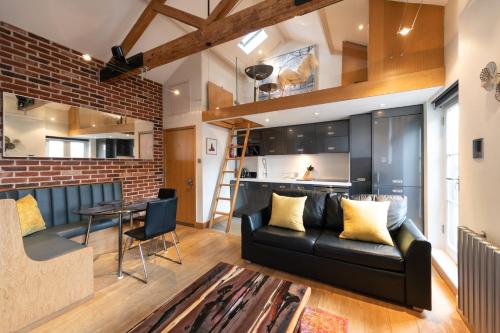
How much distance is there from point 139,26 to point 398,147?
14.8 feet

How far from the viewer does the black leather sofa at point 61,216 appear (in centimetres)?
194

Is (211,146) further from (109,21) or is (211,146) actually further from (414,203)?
(414,203)

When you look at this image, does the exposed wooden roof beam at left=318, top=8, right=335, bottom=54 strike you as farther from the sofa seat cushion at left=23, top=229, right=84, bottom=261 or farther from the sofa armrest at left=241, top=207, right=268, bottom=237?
the sofa seat cushion at left=23, top=229, right=84, bottom=261

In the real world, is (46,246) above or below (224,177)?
below

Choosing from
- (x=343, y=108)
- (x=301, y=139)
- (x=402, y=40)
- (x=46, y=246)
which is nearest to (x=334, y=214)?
(x=343, y=108)

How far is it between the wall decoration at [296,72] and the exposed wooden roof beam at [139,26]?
2358mm

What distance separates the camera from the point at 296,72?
12.8 ft

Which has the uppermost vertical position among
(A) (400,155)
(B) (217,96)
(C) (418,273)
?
(B) (217,96)

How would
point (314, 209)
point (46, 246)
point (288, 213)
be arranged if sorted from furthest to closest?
point (314, 209) → point (288, 213) → point (46, 246)

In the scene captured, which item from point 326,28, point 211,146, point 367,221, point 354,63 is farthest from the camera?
point 211,146

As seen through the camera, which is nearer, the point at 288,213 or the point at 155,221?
the point at 155,221

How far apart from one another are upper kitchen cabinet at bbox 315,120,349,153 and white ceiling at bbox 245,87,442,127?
15 cm

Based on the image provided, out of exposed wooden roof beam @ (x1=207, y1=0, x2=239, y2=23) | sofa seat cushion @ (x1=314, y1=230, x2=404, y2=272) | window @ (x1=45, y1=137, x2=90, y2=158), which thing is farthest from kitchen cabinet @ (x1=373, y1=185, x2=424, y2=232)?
window @ (x1=45, y1=137, x2=90, y2=158)

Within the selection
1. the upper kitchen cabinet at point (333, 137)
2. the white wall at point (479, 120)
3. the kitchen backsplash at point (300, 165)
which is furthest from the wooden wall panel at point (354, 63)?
the kitchen backsplash at point (300, 165)
